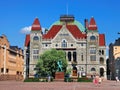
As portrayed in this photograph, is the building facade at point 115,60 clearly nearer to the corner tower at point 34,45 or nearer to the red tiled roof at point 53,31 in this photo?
the red tiled roof at point 53,31

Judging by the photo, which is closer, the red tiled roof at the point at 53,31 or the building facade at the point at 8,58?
the building facade at the point at 8,58

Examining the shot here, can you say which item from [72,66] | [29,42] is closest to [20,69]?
[29,42]

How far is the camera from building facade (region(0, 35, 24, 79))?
134 meters

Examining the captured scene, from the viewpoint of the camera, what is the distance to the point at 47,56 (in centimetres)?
11375

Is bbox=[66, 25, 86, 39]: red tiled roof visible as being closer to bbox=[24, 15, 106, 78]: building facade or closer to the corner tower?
bbox=[24, 15, 106, 78]: building facade

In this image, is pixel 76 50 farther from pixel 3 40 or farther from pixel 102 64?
pixel 3 40

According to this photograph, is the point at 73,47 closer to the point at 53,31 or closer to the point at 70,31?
the point at 70,31

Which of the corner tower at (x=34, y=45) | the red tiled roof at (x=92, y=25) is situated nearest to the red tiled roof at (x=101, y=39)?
the red tiled roof at (x=92, y=25)

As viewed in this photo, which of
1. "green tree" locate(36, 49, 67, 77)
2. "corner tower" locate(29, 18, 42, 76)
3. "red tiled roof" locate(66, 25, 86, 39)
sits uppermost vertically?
"red tiled roof" locate(66, 25, 86, 39)

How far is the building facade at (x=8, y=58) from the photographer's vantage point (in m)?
134

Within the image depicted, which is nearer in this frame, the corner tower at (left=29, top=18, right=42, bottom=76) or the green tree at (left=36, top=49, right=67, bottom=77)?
the green tree at (left=36, top=49, right=67, bottom=77)

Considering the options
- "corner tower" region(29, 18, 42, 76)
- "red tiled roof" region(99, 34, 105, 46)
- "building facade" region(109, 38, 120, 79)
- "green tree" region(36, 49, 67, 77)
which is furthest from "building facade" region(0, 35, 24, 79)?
"building facade" region(109, 38, 120, 79)

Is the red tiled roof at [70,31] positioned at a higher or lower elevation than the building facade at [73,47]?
higher

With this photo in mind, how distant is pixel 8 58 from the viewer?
142625 mm
